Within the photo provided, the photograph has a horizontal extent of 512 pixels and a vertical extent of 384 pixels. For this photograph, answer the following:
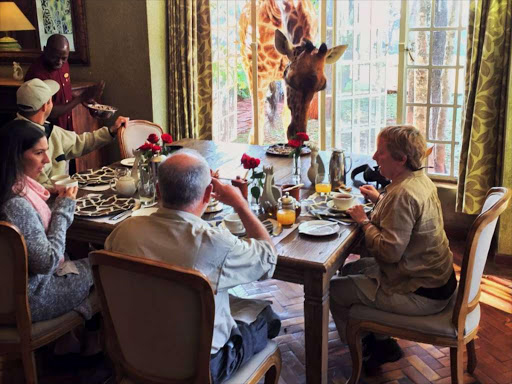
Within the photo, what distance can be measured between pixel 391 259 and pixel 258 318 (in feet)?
1.87

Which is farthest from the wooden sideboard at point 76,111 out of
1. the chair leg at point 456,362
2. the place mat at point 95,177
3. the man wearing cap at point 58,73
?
the chair leg at point 456,362

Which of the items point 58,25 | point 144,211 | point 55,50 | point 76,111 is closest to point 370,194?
point 144,211

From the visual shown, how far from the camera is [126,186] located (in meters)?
2.89

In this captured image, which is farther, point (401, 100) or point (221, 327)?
point (401, 100)

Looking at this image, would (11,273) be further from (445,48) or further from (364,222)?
(445,48)

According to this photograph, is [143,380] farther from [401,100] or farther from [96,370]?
[401,100]

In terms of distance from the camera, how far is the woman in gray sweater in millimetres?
2221

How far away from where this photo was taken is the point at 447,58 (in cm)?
427

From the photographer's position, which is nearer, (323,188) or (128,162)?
(323,188)

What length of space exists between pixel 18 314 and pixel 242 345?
2.90 ft

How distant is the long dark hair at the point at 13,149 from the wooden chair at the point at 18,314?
0.71 feet

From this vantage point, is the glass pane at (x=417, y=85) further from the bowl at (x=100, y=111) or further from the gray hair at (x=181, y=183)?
the gray hair at (x=181, y=183)

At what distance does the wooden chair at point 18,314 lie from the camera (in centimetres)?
209

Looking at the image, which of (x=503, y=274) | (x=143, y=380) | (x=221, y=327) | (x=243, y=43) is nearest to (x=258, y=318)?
(x=221, y=327)
